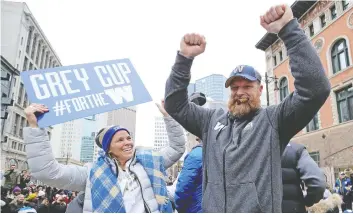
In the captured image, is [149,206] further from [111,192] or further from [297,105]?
[297,105]

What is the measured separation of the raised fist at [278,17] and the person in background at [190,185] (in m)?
1.60

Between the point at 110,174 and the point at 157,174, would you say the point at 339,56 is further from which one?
the point at 110,174

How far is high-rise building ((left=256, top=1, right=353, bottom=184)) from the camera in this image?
1664 centimetres

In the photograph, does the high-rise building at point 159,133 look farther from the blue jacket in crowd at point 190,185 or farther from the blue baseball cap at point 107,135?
the blue baseball cap at point 107,135

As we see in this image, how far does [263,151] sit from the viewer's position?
1.69m

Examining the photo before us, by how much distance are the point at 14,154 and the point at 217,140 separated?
39.5 m

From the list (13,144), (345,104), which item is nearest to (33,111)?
(345,104)

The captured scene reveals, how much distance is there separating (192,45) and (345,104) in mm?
18289

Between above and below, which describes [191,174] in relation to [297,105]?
below

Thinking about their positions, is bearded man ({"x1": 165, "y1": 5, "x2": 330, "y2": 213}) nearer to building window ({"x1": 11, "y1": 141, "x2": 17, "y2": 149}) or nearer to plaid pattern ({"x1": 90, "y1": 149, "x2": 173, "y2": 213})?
plaid pattern ({"x1": 90, "y1": 149, "x2": 173, "y2": 213})

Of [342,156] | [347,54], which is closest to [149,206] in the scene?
[342,156]

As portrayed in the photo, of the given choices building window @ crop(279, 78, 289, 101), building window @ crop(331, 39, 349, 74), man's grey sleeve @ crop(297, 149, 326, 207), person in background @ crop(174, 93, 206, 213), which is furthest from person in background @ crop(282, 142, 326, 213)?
building window @ crop(279, 78, 289, 101)

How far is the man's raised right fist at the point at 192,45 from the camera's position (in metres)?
1.92

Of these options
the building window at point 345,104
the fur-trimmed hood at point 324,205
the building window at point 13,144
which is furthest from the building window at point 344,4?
the building window at point 13,144
